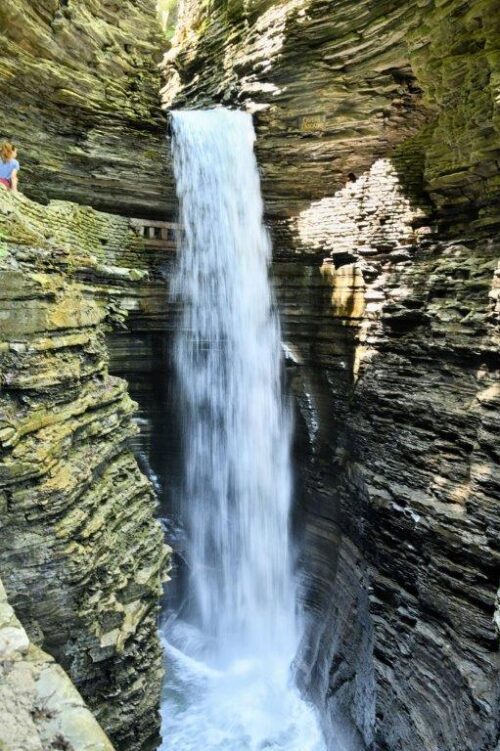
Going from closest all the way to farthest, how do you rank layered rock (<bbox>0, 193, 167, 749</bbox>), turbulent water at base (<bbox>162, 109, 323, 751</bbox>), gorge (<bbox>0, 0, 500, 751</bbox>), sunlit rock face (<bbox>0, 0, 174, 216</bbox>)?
layered rock (<bbox>0, 193, 167, 749</bbox>) → gorge (<bbox>0, 0, 500, 751</bbox>) → sunlit rock face (<bbox>0, 0, 174, 216</bbox>) → turbulent water at base (<bbox>162, 109, 323, 751</bbox>)

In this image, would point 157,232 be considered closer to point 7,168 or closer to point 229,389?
point 229,389

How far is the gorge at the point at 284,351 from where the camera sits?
677cm

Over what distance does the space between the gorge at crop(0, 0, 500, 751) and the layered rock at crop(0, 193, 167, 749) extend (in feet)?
0.11

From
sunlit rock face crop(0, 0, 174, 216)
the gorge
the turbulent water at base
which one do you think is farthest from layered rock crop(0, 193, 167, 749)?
the turbulent water at base

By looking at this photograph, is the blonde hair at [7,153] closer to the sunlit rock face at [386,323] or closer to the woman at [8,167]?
the woman at [8,167]

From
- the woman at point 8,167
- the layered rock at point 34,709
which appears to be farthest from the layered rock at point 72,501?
the layered rock at point 34,709

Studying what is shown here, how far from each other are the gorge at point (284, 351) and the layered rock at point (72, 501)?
0.04 meters

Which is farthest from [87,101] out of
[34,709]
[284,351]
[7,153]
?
[34,709]

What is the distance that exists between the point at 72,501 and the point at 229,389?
803cm

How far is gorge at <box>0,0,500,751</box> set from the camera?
6.77 meters

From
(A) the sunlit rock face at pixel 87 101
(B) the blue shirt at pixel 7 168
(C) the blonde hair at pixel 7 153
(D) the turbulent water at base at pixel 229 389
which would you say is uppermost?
(A) the sunlit rock face at pixel 87 101

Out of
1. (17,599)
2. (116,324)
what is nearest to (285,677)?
(17,599)

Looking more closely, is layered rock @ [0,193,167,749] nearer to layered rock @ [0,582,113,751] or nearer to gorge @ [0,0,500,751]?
gorge @ [0,0,500,751]

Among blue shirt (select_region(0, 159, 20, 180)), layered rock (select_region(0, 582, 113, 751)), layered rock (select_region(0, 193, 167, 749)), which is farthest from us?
blue shirt (select_region(0, 159, 20, 180))
